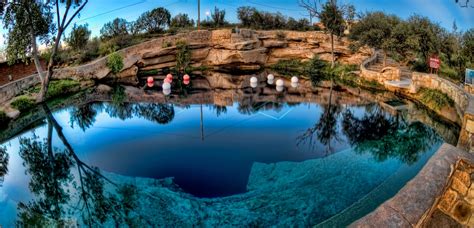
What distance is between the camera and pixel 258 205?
27.2 ft

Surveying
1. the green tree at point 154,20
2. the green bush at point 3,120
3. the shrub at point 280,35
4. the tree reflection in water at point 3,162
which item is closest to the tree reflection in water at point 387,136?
the tree reflection in water at point 3,162

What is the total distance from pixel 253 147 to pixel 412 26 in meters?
15.7

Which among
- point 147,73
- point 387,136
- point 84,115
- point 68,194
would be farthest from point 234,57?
point 68,194

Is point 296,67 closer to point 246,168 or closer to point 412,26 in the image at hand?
point 412,26

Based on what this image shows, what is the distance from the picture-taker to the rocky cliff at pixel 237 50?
30078 millimetres

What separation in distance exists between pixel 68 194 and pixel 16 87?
1280 centimetres

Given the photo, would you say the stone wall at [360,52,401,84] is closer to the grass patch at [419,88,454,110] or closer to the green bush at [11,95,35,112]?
the grass patch at [419,88,454,110]

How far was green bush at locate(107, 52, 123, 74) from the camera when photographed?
27.1 meters

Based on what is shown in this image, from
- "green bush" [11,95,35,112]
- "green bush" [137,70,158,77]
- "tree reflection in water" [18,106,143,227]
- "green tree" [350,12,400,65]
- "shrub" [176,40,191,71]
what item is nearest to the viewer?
"tree reflection in water" [18,106,143,227]

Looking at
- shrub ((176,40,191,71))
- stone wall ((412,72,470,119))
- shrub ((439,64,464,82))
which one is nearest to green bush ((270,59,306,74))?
shrub ((176,40,191,71))

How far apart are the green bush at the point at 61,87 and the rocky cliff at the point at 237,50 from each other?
6.12 m

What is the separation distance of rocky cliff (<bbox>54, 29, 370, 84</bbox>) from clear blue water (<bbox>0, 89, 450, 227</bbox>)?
14134 millimetres

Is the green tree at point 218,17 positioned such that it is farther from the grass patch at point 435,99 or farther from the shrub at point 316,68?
the grass patch at point 435,99

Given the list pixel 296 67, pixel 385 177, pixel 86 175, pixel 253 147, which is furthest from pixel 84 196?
pixel 296 67
